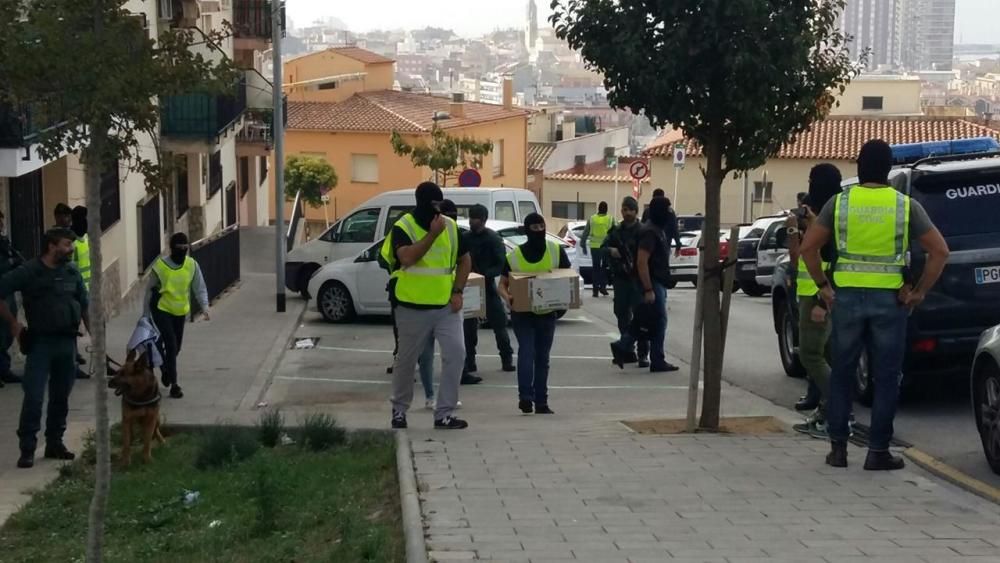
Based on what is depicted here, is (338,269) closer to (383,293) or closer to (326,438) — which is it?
(383,293)

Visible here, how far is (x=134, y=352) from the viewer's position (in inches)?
430

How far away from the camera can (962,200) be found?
36.6ft

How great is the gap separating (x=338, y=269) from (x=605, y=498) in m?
13.1

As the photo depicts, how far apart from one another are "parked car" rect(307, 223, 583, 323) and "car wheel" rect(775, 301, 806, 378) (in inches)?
247

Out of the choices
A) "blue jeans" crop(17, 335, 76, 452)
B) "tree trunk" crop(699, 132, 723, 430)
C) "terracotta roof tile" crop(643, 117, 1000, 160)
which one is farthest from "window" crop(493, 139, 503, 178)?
"blue jeans" crop(17, 335, 76, 452)

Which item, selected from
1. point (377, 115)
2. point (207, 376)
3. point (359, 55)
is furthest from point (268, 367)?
point (359, 55)

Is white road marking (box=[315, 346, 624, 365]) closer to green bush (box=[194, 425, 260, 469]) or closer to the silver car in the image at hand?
green bush (box=[194, 425, 260, 469])

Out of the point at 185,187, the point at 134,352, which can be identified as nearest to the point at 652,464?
→ the point at 134,352

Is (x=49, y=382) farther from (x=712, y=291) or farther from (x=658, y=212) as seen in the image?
(x=658, y=212)

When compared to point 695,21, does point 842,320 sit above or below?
below

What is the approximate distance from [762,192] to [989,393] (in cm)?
5364

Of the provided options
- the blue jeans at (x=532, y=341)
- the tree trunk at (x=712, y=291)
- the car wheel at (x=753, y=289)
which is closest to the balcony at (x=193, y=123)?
the car wheel at (x=753, y=289)

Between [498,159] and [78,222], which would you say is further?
[498,159]

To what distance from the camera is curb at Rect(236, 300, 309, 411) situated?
13781 mm
